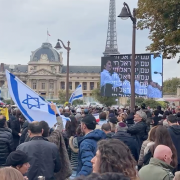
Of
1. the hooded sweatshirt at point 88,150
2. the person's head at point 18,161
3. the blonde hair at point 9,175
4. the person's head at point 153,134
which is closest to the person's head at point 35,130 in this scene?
the hooded sweatshirt at point 88,150

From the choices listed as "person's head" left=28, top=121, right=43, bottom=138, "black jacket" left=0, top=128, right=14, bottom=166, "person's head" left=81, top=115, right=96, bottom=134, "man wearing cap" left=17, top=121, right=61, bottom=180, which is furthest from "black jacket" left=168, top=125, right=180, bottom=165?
"black jacket" left=0, top=128, right=14, bottom=166

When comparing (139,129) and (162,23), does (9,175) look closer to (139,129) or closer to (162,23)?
(139,129)

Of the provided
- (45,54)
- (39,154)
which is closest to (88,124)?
(39,154)

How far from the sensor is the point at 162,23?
47.1ft

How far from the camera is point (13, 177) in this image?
3053mm

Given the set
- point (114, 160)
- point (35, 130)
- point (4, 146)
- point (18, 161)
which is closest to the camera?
point (114, 160)

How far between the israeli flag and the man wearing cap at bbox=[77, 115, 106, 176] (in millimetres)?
2287

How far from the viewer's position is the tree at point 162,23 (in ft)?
44.3

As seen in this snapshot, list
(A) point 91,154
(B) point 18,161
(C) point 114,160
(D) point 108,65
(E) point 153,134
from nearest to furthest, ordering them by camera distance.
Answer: (C) point 114,160 → (B) point 18,161 → (A) point 91,154 → (E) point 153,134 → (D) point 108,65

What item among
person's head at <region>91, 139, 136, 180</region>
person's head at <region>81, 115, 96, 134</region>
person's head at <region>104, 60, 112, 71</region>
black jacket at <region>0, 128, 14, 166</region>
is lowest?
black jacket at <region>0, 128, 14, 166</region>

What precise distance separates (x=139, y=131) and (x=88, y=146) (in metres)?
3.09

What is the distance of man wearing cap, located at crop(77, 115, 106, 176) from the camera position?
4.63m

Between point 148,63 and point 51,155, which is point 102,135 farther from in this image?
point 148,63

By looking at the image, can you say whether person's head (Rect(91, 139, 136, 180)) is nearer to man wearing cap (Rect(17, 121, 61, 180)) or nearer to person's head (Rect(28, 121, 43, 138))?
man wearing cap (Rect(17, 121, 61, 180))
